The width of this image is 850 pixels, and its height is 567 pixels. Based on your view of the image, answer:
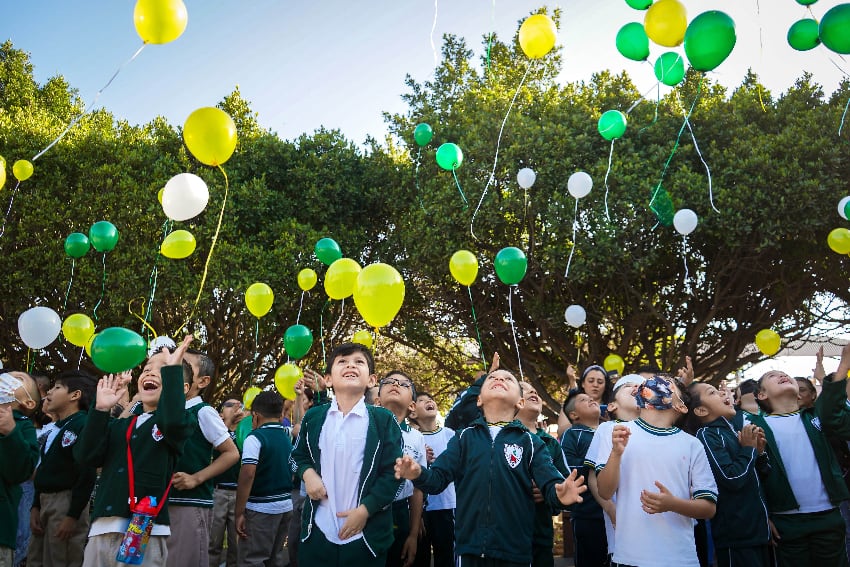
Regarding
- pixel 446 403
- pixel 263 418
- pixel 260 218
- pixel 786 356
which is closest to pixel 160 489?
pixel 263 418

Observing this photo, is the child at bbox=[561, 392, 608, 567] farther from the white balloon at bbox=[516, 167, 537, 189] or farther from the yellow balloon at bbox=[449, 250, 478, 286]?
the white balloon at bbox=[516, 167, 537, 189]

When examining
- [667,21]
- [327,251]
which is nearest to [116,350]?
[327,251]

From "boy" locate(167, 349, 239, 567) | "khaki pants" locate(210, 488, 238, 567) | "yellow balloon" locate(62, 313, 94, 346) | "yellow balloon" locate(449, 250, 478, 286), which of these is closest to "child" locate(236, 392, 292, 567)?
"khaki pants" locate(210, 488, 238, 567)

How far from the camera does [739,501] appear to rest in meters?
3.89

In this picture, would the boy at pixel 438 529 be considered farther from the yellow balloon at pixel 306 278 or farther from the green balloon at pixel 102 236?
the green balloon at pixel 102 236

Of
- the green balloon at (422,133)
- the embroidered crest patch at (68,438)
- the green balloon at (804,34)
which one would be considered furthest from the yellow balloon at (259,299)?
the green balloon at (804,34)

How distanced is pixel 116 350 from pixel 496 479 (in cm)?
219

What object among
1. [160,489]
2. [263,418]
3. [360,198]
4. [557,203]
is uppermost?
[360,198]

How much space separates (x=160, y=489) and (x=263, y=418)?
2.25 meters

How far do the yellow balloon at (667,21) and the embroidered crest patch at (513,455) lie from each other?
4223 millimetres

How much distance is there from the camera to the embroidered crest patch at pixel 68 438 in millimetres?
3711

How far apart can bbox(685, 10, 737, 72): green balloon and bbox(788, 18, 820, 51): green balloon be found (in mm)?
950

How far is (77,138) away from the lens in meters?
10.9

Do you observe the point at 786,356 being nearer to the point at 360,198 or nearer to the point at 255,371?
the point at 360,198
